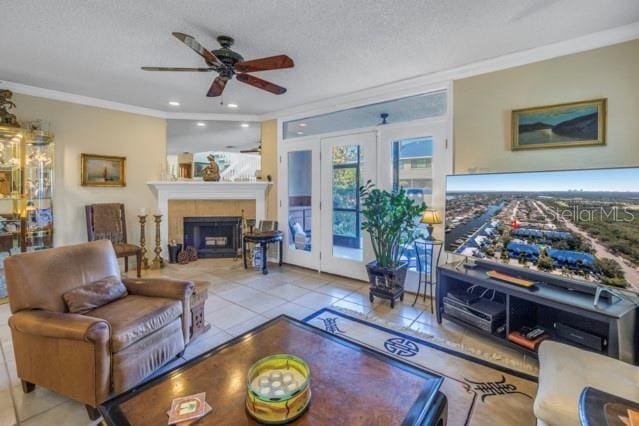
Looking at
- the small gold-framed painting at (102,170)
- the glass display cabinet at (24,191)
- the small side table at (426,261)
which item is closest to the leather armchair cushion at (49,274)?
the glass display cabinet at (24,191)

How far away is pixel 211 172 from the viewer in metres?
5.06

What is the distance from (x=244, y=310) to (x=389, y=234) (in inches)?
70.5

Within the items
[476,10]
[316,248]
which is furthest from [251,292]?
[476,10]

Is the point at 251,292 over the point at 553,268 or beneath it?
beneath

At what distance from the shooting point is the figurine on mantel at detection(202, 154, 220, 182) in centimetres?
505

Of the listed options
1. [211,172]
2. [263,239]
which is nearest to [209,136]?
[211,172]

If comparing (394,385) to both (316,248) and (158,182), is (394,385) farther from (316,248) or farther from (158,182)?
(158,182)

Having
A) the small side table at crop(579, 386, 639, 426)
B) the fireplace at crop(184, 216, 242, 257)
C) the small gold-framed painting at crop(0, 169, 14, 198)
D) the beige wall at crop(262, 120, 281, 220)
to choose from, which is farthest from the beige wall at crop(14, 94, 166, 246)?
the small side table at crop(579, 386, 639, 426)

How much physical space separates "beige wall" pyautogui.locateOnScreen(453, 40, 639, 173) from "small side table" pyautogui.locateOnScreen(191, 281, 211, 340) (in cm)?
287

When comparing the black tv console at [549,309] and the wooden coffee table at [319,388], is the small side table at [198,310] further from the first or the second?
the black tv console at [549,309]

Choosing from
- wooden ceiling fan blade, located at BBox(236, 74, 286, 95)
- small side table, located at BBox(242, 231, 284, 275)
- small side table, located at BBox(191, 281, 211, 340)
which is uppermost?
wooden ceiling fan blade, located at BBox(236, 74, 286, 95)

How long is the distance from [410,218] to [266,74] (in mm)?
2239

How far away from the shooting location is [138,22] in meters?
2.30

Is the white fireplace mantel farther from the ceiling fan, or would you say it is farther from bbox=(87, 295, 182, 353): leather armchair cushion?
bbox=(87, 295, 182, 353): leather armchair cushion
